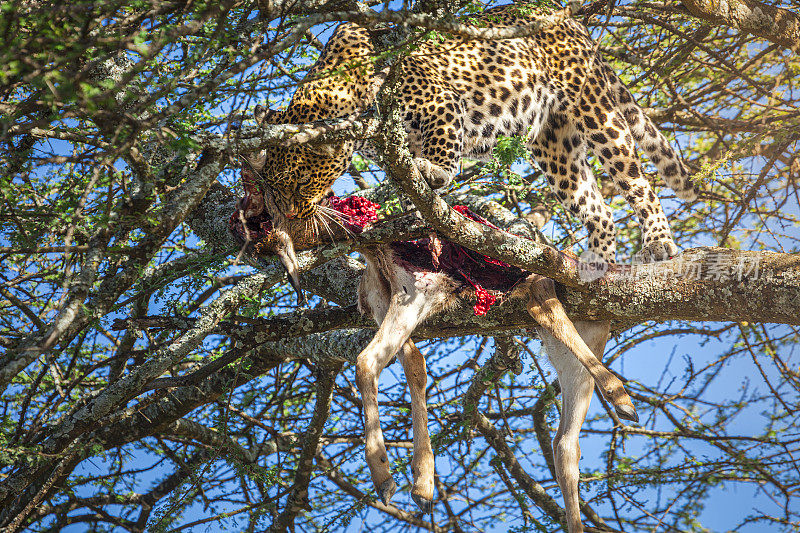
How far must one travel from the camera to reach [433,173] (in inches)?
177

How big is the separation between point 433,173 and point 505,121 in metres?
1.12

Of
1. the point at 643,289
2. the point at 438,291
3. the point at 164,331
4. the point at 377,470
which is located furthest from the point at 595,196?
the point at 164,331

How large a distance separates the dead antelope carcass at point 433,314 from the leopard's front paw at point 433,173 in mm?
281

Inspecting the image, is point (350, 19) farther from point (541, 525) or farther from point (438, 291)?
point (541, 525)

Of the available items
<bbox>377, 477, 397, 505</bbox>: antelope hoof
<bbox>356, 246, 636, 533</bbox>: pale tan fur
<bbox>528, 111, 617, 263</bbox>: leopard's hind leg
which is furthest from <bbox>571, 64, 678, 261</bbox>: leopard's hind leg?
<bbox>377, 477, 397, 505</bbox>: antelope hoof

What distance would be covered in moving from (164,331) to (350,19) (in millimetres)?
2843

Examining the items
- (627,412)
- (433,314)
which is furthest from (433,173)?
(627,412)

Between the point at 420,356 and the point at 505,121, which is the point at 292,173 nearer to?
the point at 420,356

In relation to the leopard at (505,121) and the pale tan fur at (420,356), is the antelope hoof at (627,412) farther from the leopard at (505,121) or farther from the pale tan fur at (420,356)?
the leopard at (505,121)

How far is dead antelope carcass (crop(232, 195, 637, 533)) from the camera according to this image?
392cm

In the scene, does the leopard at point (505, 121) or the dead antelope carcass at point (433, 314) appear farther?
the leopard at point (505, 121)

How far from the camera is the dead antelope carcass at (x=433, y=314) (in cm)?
392

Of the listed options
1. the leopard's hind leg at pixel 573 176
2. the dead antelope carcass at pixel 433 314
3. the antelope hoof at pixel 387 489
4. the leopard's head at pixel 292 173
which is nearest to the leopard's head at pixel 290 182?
the leopard's head at pixel 292 173

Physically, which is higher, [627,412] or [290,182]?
[290,182]
